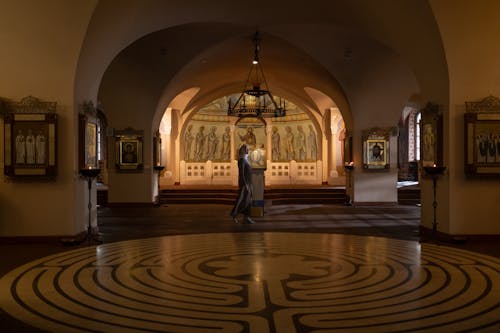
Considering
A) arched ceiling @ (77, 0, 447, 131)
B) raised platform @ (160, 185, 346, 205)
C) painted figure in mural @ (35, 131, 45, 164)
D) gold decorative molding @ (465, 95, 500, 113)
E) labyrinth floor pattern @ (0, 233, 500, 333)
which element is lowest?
labyrinth floor pattern @ (0, 233, 500, 333)

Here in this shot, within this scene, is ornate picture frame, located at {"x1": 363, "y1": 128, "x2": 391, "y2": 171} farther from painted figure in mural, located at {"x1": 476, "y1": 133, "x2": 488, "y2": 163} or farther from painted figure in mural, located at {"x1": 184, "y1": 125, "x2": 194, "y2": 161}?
painted figure in mural, located at {"x1": 184, "y1": 125, "x2": 194, "y2": 161}

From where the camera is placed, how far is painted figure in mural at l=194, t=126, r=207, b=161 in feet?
84.5

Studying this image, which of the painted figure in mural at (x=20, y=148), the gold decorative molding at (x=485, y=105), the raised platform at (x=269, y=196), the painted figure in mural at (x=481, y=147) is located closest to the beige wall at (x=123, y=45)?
the gold decorative molding at (x=485, y=105)

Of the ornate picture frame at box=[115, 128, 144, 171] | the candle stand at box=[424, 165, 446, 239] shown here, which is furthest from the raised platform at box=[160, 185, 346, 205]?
the candle stand at box=[424, 165, 446, 239]

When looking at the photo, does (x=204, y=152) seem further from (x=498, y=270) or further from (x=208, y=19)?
(x=498, y=270)

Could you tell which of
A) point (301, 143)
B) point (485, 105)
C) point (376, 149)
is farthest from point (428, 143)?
point (301, 143)

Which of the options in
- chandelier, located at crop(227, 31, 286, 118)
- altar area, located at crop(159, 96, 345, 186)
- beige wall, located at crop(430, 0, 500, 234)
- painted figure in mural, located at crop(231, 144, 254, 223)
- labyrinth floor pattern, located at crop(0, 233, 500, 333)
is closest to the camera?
labyrinth floor pattern, located at crop(0, 233, 500, 333)

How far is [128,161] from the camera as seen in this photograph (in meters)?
15.9

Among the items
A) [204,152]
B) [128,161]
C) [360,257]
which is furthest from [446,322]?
[204,152]

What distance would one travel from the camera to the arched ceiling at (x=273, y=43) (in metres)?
9.21

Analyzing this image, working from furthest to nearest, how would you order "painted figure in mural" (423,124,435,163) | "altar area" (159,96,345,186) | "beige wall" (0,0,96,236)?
"altar area" (159,96,345,186)
"painted figure in mural" (423,124,435,163)
"beige wall" (0,0,96,236)

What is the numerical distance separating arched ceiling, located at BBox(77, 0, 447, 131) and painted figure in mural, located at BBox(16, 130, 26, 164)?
4.30 feet

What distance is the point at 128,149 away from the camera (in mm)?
15844

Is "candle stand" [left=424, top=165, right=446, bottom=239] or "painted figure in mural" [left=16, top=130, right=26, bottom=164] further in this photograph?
"candle stand" [left=424, top=165, right=446, bottom=239]
